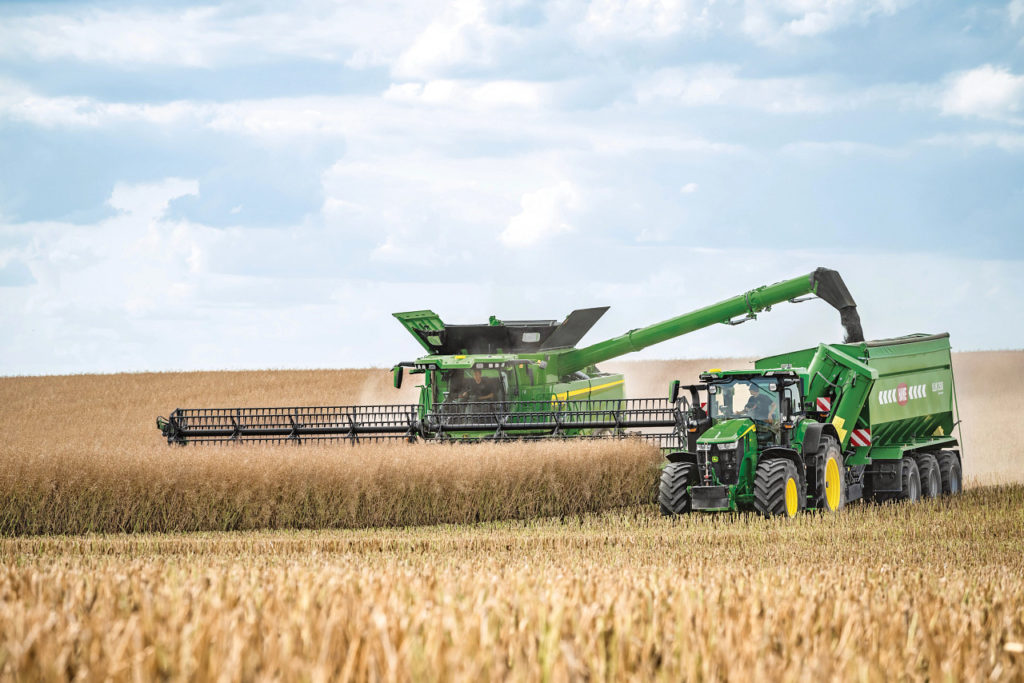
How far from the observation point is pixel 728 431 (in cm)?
1285

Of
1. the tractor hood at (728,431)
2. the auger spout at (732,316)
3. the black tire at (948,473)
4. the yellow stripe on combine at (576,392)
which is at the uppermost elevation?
the auger spout at (732,316)

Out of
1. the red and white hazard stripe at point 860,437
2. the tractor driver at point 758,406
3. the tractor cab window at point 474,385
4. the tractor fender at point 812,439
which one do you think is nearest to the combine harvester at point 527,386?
the tractor cab window at point 474,385

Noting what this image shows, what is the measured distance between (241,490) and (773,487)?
695 centimetres

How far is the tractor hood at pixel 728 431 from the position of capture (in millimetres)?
12664

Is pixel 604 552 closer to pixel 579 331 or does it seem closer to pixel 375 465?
pixel 375 465

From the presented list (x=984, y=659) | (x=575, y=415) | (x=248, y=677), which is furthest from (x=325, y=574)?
(x=575, y=415)

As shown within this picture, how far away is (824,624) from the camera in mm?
3781

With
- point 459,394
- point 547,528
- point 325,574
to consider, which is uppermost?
point 459,394

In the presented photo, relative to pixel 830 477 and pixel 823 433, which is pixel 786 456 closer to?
pixel 830 477

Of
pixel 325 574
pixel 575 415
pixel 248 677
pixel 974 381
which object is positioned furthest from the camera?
pixel 974 381

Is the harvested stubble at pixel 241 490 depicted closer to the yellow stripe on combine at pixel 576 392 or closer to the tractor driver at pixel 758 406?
the tractor driver at pixel 758 406

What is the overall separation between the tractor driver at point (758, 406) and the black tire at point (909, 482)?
3454mm

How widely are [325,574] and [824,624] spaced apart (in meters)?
2.06

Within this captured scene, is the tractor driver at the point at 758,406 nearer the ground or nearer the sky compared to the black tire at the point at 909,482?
nearer the sky
